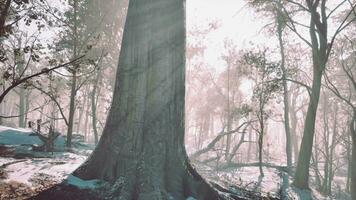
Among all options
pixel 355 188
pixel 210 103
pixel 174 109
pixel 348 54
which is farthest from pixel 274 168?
pixel 210 103

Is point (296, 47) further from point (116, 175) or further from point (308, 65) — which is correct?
point (116, 175)

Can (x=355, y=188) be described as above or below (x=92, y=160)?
below

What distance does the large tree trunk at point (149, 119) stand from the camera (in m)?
5.79

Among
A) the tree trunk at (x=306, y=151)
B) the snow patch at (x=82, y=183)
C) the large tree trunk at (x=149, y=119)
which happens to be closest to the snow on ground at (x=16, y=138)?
the snow patch at (x=82, y=183)

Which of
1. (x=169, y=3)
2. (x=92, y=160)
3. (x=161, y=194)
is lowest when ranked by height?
(x=161, y=194)

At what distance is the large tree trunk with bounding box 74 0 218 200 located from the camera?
5.79 metres

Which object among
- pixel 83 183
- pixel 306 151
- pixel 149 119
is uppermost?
pixel 149 119

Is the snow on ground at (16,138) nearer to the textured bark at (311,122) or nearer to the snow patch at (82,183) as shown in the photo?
the snow patch at (82,183)

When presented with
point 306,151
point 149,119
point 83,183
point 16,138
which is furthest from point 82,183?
point 16,138

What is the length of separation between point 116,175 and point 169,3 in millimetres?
3511

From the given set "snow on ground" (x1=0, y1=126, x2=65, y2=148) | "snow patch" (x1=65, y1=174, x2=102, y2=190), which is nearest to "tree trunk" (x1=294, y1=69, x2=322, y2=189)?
"snow patch" (x1=65, y1=174, x2=102, y2=190)

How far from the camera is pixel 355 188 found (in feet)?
38.7

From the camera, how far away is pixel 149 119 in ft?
19.5

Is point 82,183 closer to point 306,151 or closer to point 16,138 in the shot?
point 306,151
